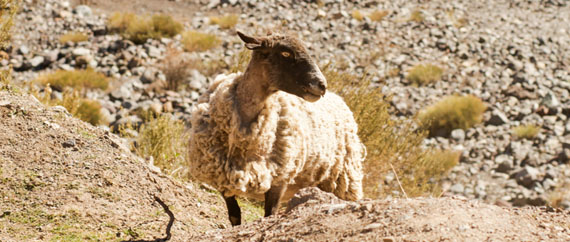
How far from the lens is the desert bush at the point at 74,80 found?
1396cm

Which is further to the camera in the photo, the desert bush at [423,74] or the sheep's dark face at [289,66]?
the desert bush at [423,74]

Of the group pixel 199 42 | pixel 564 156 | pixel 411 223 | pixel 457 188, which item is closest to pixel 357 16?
pixel 199 42

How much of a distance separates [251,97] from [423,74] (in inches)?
483

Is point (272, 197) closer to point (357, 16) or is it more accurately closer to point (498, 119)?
point (498, 119)

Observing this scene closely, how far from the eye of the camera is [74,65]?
1545 centimetres

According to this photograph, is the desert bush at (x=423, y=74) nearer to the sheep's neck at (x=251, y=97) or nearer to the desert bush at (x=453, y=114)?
the desert bush at (x=453, y=114)

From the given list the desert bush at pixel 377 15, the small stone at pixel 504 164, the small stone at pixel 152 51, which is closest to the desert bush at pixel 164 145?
the small stone at pixel 152 51

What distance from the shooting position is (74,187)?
5.37 metres

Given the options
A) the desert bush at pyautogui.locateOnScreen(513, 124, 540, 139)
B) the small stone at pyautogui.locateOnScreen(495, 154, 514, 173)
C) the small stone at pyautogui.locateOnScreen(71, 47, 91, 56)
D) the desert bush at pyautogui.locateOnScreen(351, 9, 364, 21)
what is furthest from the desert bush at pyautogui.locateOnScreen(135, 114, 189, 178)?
the desert bush at pyautogui.locateOnScreen(351, 9, 364, 21)

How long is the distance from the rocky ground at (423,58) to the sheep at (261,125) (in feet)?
22.8

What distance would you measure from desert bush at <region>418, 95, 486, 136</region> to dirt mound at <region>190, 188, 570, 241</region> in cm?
1117

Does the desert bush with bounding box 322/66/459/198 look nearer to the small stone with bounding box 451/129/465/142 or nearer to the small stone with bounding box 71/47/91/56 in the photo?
the small stone with bounding box 451/129/465/142

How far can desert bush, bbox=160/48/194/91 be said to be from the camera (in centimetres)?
1473

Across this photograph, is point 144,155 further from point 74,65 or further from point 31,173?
point 74,65
